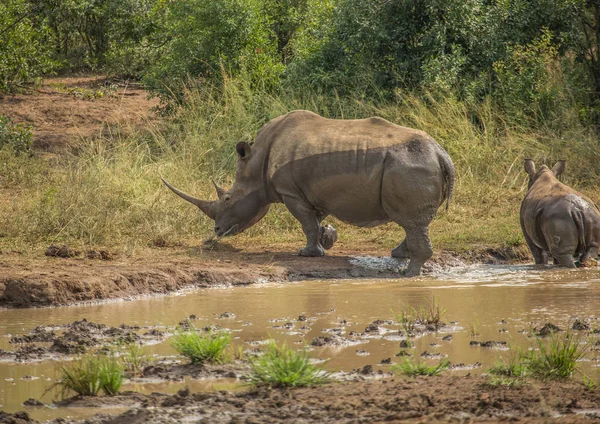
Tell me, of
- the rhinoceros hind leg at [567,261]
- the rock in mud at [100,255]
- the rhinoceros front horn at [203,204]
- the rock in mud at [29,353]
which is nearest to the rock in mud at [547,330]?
the rock in mud at [29,353]

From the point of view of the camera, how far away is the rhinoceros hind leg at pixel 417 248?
1047 cm

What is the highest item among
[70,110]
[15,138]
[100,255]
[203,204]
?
[70,110]

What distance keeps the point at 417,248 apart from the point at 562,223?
1.50 m

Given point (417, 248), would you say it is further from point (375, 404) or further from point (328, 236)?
point (375, 404)

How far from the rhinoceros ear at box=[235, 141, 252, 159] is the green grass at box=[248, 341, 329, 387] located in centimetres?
615

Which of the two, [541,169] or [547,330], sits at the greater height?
[541,169]

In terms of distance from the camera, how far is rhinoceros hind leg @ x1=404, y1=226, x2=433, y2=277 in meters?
10.5

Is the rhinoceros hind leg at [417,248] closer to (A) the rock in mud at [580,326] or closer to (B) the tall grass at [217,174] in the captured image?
(B) the tall grass at [217,174]

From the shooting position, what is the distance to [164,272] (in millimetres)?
9594

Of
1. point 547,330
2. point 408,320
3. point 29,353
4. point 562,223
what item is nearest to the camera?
point 29,353

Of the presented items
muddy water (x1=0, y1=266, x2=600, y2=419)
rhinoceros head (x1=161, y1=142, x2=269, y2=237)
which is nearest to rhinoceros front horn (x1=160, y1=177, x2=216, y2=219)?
→ rhinoceros head (x1=161, y1=142, x2=269, y2=237)

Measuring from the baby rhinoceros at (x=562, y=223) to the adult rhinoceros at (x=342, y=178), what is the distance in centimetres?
95

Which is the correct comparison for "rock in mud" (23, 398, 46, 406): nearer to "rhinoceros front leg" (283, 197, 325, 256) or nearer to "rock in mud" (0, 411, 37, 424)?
"rock in mud" (0, 411, 37, 424)

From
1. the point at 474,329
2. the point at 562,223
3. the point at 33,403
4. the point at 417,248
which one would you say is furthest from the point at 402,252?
the point at 33,403
